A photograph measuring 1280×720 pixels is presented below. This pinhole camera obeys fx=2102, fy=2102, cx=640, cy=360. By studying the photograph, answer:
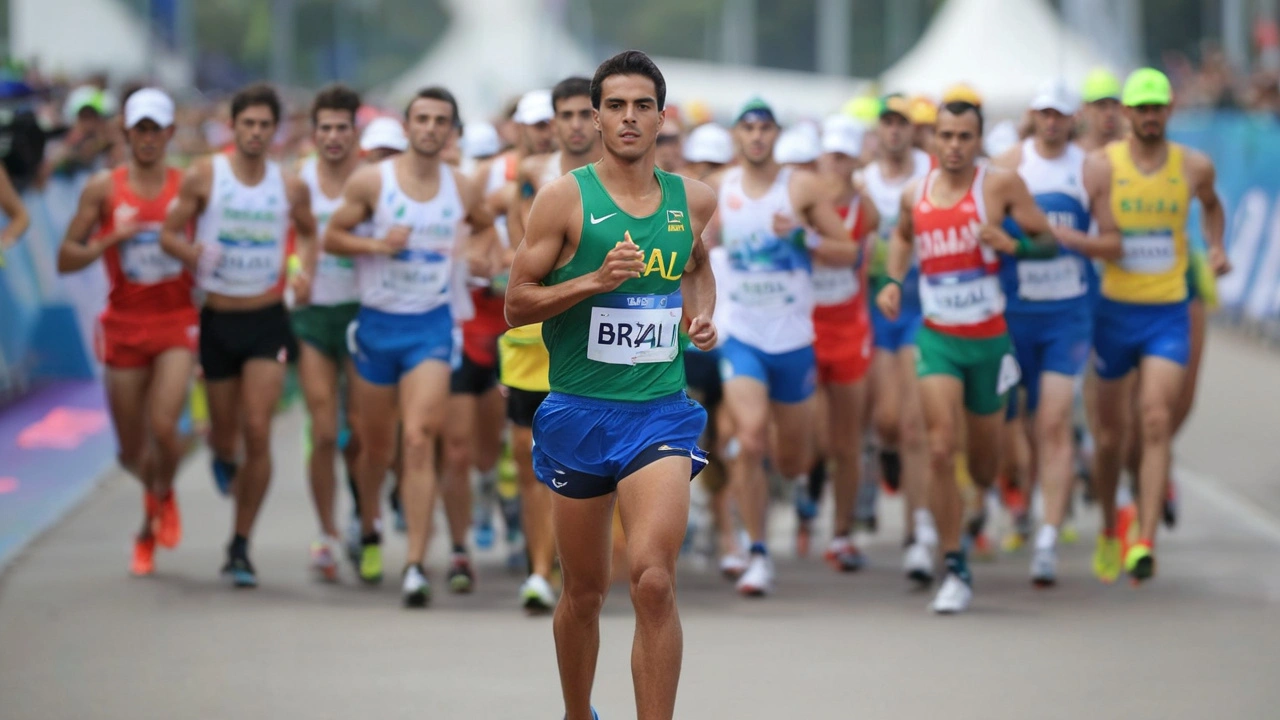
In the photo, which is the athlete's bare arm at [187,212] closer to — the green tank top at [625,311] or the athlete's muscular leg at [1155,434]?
the green tank top at [625,311]

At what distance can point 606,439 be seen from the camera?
6.75m

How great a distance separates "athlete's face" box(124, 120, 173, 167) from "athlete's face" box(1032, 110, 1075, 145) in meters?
4.60

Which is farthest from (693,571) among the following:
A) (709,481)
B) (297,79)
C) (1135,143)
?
(297,79)

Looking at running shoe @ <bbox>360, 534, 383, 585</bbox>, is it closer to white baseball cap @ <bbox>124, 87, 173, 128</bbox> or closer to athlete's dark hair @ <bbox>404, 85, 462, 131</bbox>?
athlete's dark hair @ <bbox>404, 85, 462, 131</bbox>

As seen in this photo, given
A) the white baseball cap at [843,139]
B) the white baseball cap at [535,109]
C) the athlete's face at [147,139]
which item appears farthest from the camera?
the white baseball cap at [843,139]

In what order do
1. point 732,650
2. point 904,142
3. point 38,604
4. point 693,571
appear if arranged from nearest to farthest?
point 732,650 → point 38,604 → point 693,571 → point 904,142

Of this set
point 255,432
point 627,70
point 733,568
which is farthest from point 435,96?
point 627,70

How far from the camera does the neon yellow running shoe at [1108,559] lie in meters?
10.9

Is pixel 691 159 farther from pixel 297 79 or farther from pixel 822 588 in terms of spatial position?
pixel 297 79

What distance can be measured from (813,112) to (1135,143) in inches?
1663

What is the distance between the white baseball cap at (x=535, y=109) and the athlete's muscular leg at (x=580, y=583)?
476cm

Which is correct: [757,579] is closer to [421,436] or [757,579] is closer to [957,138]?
[421,436]

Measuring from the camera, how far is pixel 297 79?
3428 inches

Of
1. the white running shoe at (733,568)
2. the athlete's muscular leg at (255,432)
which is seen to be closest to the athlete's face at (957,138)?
the white running shoe at (733,568)
